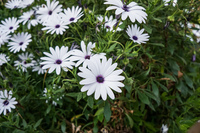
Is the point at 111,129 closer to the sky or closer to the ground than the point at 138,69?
closer to the ground

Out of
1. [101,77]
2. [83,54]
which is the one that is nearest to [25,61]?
[83,54]

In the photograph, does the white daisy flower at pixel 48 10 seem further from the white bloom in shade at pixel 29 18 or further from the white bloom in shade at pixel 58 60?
the white bloom in shade at pixel 58 60

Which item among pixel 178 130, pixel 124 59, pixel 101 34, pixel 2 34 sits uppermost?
pixel 2 34

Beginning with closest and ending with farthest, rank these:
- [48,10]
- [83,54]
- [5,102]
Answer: [83,54] → [5,102] → [48,10]

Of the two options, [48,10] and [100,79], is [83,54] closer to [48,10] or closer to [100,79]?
[100,79]

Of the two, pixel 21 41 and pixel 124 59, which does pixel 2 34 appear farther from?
pixel 124 59

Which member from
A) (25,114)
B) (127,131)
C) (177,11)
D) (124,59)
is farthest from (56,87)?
(177,11)

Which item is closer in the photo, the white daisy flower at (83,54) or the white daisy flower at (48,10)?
the white daisy flower at (83,54)

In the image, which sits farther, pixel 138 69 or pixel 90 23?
pixel 138 69

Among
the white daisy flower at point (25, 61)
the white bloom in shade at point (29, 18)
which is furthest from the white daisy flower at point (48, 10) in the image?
the white daisy flower at point (25, 61)
